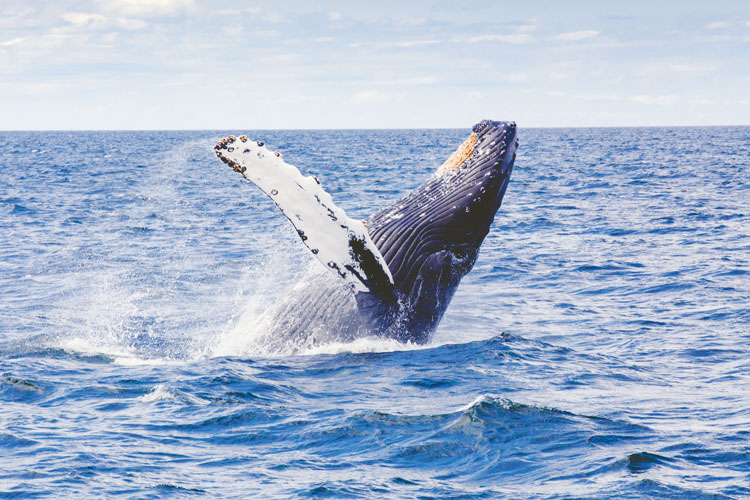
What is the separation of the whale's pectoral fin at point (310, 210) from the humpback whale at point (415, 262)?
0.11 meters

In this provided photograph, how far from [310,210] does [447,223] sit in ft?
6.42

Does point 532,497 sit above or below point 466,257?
below

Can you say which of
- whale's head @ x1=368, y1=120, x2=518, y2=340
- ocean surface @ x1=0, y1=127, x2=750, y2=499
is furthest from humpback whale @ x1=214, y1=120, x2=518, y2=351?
ocean surface @ x1=0, y1=127, x2=750, y2=499

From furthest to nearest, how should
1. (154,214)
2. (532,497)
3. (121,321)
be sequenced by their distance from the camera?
(154,214) → (121,321) → (532,497)

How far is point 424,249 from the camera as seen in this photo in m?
9.15

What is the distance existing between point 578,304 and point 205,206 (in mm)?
18877

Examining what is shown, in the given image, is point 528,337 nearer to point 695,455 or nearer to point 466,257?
point 466,257

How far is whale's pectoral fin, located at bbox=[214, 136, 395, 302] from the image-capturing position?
7371 millimetres

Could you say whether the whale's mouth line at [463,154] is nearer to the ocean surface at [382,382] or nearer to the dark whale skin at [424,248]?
the dark whale skin at [424,248]

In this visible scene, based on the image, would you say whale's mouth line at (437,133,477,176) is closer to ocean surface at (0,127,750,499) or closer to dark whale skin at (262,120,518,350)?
dark whale skin at (262,120,518,350)

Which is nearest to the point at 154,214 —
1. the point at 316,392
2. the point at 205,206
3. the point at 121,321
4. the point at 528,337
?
the point at 205,206

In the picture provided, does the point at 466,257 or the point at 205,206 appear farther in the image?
the point at 205,206

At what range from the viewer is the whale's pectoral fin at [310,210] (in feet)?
24.2

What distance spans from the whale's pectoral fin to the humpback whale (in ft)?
0.35
